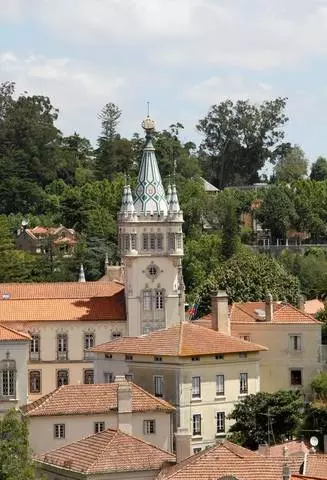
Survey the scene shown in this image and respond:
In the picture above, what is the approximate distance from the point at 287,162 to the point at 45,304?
255 ft

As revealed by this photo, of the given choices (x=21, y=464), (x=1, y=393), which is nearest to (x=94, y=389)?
(x=1, y=393)

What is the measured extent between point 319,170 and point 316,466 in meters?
109

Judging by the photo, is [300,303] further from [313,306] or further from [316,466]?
[316,466]

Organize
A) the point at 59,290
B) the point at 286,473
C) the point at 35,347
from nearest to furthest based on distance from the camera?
1. the point at 286,473
2. the point at 35,347
3. the point at 59,290

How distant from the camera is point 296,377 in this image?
74.1 meters

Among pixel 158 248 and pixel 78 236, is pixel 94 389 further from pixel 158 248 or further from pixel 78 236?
pixel 78 236

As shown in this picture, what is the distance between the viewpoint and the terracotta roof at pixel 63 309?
80688mm

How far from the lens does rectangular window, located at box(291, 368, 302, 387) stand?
7394cm

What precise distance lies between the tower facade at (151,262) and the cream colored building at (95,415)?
1882 cm

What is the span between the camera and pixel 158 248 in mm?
82312

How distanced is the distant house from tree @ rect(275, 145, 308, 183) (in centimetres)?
3241

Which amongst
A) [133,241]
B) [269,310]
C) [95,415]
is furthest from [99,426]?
[133,241]

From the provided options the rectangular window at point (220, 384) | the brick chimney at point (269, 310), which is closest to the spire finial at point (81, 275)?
the brick chimney at point (269, 310)

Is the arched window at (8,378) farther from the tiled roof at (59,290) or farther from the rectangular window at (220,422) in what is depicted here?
the tiled roof at (59,290)
